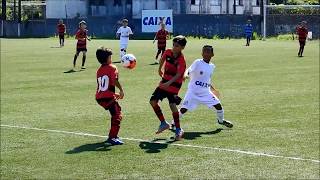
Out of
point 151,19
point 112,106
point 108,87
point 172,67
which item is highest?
point 151,19

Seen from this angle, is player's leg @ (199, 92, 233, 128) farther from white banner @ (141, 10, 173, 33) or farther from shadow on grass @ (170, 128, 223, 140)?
white banner @ (141, 10, 173, 33)

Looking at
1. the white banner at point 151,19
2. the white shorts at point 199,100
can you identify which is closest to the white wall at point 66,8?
the white banner at point 151,19

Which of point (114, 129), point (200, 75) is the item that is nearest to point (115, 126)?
point (114, 129)

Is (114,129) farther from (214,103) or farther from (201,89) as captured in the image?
(214,103)

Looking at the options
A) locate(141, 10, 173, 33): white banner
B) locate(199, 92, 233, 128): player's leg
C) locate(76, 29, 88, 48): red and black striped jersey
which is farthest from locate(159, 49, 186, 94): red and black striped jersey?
locate(141, 10, 173, 33): white banner

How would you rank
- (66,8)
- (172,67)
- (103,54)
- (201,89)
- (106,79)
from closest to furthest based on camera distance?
1. (103,54)
2. (106,79)
3. (172,67)
4. (201,89)
5. (66,8)

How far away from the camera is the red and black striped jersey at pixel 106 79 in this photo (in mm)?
11242

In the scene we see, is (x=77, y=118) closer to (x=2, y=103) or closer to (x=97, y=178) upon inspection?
(x=2, y=103)

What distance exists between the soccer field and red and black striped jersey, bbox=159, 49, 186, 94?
0.97 metres

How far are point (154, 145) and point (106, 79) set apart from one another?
1451 millimetres

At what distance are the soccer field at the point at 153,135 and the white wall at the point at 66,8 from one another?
62583 millimetres

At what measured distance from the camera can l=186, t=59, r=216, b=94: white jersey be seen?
521 inches

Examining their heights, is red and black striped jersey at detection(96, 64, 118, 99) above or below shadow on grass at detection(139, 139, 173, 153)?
above

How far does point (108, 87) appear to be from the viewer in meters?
11.5
